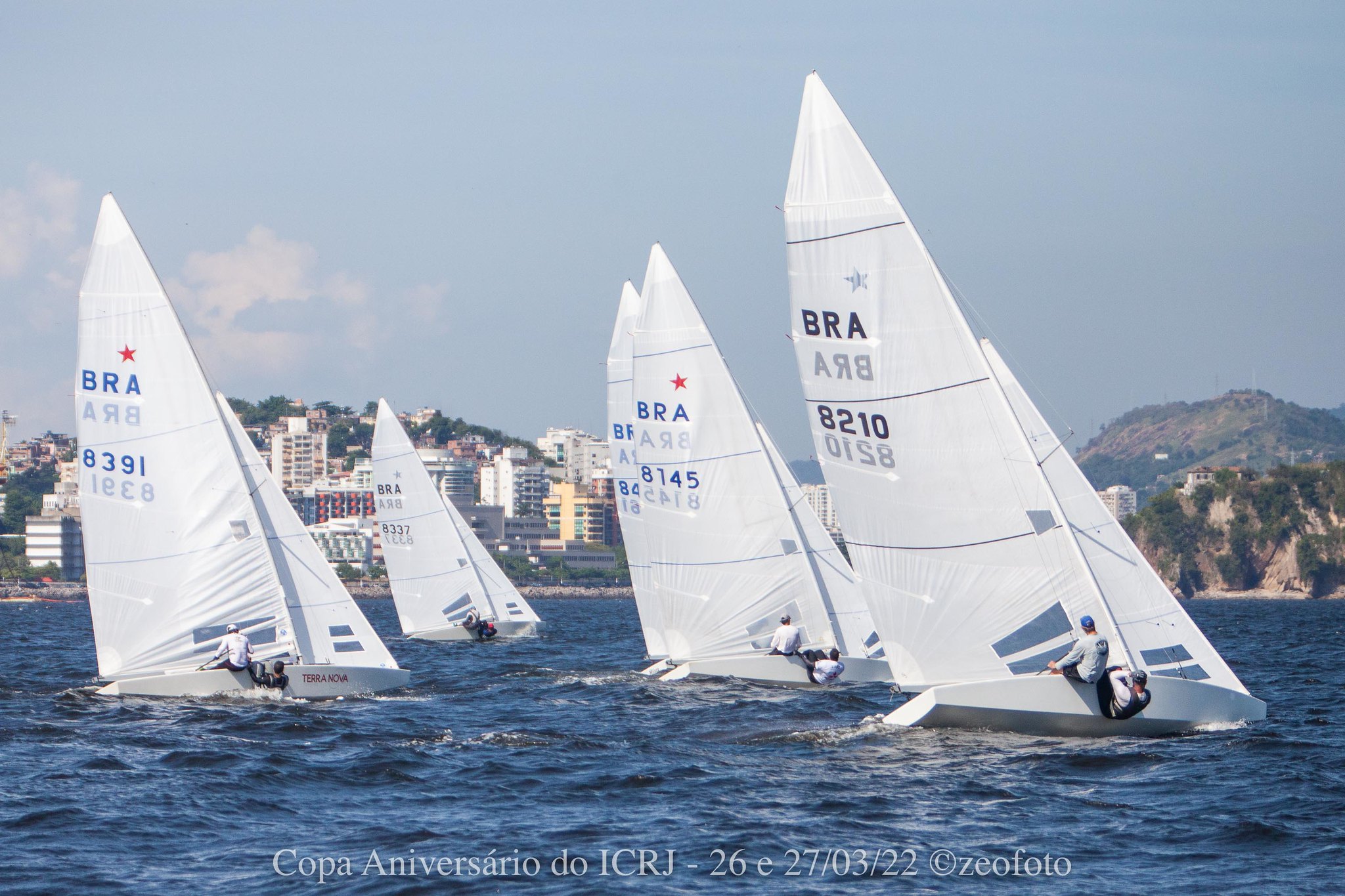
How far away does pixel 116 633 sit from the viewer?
1928 centimetres

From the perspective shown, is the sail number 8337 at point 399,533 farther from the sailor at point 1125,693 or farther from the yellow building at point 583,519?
the yellow building at point 583,519

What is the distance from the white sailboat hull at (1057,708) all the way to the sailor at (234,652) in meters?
8.25

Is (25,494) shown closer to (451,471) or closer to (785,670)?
(451,471)

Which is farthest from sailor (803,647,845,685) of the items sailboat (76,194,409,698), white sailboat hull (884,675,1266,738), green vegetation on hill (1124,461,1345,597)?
green vegetation on hill (1124,461,1345,597)

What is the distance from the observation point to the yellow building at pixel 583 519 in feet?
570

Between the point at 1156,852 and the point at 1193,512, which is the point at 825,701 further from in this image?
the point at 1193,512

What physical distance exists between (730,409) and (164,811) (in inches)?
478

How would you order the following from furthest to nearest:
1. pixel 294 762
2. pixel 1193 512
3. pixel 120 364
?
→ 1. pixel 1193 512
2. pixel 120 364
3. pixel 294 762

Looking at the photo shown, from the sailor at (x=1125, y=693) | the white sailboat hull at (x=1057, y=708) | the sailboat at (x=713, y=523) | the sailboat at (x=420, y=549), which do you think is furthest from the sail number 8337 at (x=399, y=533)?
the sailor at (x=1125, y=693)

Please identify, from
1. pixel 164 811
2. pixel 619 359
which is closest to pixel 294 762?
pixel 164 811

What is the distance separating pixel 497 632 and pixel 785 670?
65.0ft

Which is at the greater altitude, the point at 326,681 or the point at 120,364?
the point at 120,364

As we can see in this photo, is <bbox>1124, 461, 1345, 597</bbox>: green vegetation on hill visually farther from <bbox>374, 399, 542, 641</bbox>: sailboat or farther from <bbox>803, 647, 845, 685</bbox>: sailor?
<bbox>803, 647, 845, 685</bbox>: sailor

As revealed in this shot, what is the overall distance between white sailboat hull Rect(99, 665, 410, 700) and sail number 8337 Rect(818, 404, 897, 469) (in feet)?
24.2
